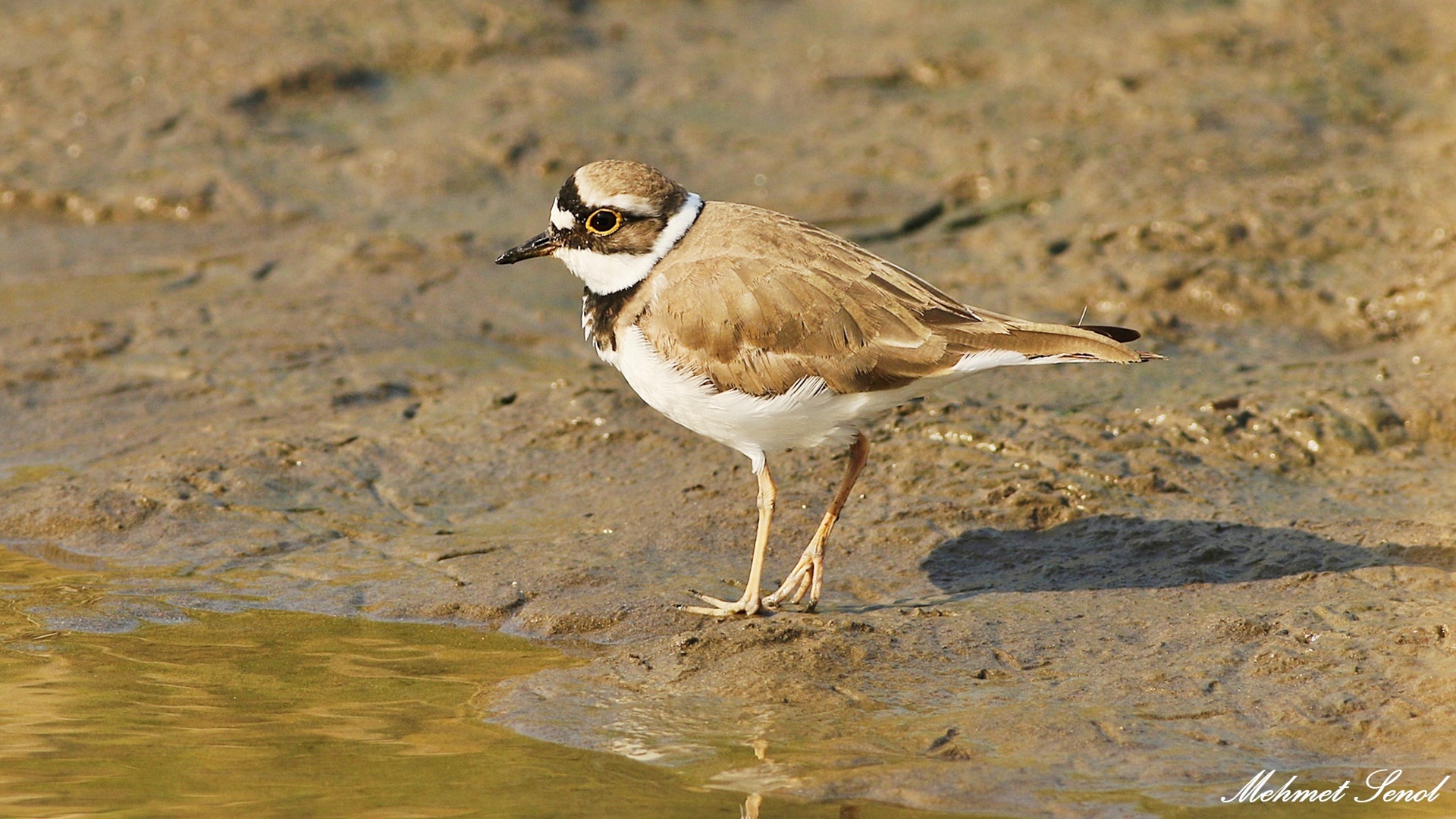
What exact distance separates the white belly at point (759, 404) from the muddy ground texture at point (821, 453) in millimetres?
766

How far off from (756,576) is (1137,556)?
5.87 ft

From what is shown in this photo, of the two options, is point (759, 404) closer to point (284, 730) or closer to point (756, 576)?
point (756, 576)

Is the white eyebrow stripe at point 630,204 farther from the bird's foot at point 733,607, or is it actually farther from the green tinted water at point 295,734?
the green tinted water at point 295,734

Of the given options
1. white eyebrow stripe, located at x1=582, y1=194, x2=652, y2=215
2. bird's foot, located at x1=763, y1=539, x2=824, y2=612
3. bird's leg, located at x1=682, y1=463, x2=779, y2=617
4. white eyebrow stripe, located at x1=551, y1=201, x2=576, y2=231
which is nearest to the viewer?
bird's leg, located at x1=682, y1=463, x2=779, y2=617

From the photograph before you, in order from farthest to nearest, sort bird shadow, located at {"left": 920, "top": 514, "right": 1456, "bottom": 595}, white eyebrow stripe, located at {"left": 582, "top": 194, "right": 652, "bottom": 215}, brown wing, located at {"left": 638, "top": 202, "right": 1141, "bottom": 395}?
white eyebrow stripe, located at {"left": 582, "top": 194, "right": 652, "bottom": 215} → bird shadow, located at {"left": 920, "top": 514, "right": 1456, "bottom": 595} → brown wing, located at {"left": 638, "top": 202, "right": 1141, "bottom": 395}

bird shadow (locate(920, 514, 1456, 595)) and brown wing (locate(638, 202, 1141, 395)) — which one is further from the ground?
brown wing (locate(638, 202, 1141, 395))

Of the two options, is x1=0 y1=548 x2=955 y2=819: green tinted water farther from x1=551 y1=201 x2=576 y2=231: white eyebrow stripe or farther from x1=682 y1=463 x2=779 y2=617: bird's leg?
x1=551 y1=201 x2=576 y2=231: white eyebrow stripe

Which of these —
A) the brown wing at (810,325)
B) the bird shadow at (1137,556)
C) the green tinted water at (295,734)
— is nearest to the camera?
the green tinted water at (295,734)

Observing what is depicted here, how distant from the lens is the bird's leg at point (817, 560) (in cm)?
648

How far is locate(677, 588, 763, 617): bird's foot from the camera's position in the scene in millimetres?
6355

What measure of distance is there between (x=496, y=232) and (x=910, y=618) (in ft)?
18.6

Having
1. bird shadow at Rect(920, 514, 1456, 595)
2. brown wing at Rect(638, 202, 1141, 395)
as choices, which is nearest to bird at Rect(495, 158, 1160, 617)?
brown wing at Rect(638, 202, 1141, 395)

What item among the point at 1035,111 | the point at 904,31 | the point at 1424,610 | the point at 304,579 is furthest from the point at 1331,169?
the point at 304,579

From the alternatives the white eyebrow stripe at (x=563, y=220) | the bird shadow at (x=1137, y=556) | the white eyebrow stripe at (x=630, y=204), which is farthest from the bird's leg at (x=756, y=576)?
the white eyebrow stripe at (x=563, y=220)
